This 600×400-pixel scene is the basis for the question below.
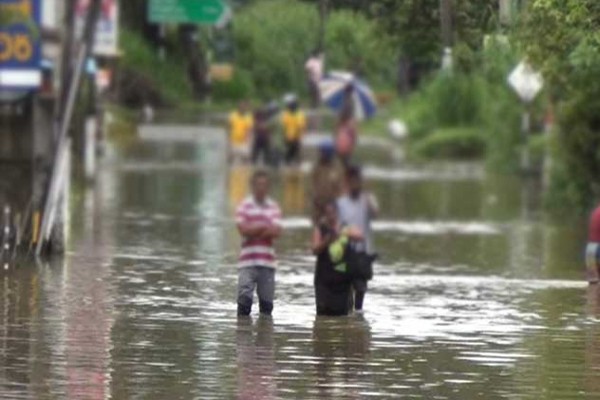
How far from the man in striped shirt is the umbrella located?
29.9m

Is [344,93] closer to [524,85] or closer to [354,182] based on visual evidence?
[524,85]

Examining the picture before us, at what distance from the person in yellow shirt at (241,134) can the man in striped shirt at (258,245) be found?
31131mm

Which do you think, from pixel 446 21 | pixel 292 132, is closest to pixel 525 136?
pixel 292 132

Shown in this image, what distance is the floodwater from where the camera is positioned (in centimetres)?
1445

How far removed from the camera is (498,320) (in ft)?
61.6

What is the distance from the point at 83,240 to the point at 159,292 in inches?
257

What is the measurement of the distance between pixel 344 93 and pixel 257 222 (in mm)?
30949

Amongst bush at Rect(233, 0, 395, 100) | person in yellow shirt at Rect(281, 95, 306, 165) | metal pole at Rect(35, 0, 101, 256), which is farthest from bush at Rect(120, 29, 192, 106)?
metal pole at Rect(35, 0, 101, 256)

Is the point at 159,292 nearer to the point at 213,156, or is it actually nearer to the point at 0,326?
the point at 0,326

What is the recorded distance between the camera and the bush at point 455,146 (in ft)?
189

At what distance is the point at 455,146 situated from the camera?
57812 millimetres

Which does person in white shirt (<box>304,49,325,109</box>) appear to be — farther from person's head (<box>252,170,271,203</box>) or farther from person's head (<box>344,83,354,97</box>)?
person's head (<box>252,170,271,203</box>)

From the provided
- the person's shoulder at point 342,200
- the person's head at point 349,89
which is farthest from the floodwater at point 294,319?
the person's head at point 349,89

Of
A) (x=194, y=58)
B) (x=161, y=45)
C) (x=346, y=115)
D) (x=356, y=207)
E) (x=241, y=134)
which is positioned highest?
(x=161, y=45)
